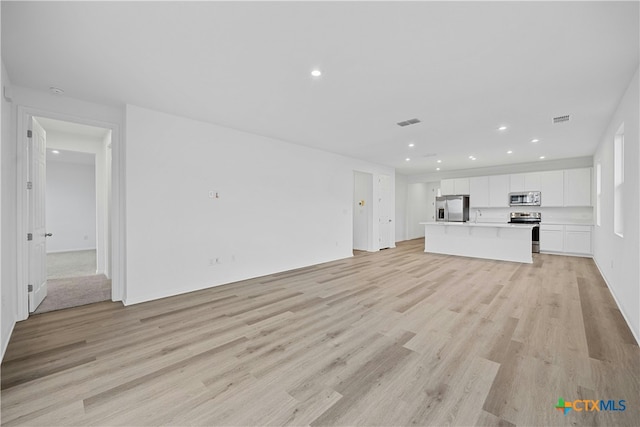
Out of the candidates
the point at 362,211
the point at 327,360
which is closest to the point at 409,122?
the point at 327,360

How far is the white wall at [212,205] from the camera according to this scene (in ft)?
12.4

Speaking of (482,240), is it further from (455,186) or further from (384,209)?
(455,186)

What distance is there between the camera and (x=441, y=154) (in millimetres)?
6945

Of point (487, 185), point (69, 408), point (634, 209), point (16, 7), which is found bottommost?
point (69, 408)

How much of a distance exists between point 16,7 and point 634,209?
5.69 metres

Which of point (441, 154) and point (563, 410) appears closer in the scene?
point (563, 410)

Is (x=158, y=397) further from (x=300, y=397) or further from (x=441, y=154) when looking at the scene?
(x=441, y=154)

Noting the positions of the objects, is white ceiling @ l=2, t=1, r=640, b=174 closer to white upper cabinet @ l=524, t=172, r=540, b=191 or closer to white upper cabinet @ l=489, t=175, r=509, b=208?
white upper cabinet @ l=524, t=172, r=540, b=191

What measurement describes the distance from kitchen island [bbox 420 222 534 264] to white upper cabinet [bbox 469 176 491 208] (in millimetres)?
2153

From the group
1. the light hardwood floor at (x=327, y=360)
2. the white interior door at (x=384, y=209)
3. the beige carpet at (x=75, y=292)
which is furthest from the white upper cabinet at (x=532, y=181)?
the beige carpet at (x=75, y=292)

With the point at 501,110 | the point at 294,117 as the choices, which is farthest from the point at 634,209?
the point at 294,117

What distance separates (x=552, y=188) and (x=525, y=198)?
26.0 inches

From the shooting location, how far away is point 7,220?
289 centimetres

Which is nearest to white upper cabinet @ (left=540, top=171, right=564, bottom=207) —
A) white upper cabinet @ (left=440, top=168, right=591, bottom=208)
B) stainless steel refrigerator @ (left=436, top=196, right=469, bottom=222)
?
white upper cabinet @ (left=440, top=168, right=591, bottom=208)
